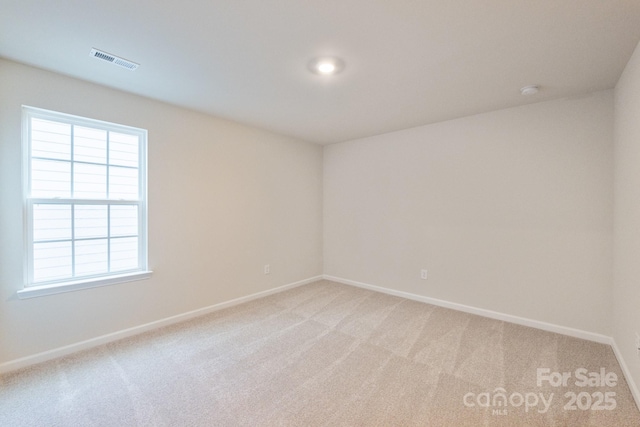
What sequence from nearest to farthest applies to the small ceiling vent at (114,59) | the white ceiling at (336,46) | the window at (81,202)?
the white ceiling at (336,46), the small ceiling vent at (114,59), the window at (81,202)

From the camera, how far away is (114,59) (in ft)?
6.57

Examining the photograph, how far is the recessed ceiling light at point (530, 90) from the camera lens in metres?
2.40

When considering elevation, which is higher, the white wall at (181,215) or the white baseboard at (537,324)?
the white wall at (181,215)

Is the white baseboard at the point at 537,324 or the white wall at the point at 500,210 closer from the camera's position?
the white baseboard at the point at 537,324

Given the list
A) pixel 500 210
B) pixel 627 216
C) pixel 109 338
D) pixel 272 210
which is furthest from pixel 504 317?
pixel 109 338

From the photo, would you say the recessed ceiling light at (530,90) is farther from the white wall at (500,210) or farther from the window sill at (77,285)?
the window sill at (77,285)

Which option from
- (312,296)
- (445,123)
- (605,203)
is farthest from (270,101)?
(605,203)

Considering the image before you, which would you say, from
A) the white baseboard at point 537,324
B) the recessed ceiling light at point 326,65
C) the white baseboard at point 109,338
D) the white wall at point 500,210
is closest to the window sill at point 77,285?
the white baseboard at point 109,338

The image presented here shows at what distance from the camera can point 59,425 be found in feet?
5.12

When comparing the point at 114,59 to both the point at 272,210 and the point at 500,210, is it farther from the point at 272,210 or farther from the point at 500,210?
the point at 500,210

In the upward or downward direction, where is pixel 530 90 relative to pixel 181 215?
upward

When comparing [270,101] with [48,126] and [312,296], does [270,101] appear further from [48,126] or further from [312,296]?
[312,296]

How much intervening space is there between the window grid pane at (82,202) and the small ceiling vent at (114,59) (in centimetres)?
75

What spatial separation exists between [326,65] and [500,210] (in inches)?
96.3
